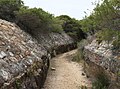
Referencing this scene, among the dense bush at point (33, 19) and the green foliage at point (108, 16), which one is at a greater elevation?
the dense bush at point (33, 19)

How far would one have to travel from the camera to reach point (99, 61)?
13578 mm

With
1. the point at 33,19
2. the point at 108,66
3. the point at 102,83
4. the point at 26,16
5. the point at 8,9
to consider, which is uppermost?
the point at 8,9

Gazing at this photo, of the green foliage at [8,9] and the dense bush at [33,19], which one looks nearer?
the dense bush at [33,19]

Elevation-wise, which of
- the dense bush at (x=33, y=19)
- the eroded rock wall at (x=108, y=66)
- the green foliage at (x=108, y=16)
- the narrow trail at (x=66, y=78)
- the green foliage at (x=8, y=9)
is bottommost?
the narrow trail at (x=66, y=78)

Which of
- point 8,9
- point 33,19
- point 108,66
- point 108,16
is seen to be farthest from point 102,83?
point 8,9

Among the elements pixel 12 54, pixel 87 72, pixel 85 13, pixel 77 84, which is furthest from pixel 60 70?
pixel 12 54

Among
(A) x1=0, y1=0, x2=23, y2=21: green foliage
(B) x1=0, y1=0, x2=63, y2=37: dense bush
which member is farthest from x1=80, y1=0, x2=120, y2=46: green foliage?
(A) x1=0, y1=0, x2=23, y2=21: green foliage

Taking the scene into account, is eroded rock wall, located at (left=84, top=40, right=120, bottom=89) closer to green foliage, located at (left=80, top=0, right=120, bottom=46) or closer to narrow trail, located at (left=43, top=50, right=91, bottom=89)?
narrow trail, located at (left=43, top=50, right=91, bottom=89)

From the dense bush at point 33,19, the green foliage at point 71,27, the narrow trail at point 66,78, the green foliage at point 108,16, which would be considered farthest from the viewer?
the green foliage at point 71,27

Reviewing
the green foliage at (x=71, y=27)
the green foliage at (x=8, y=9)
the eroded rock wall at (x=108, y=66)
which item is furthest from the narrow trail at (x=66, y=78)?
the green foliage at (x=71, y=27)

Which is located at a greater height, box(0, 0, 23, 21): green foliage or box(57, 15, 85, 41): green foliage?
box(0, 0, 23, 21): green foliage

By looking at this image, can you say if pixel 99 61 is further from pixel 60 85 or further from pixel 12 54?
pixel 12 54

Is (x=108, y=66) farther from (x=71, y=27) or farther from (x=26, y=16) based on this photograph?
(x=71, y=27)

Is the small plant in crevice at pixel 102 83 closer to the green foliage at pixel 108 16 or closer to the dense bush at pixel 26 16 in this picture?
the green foliage at pixel 108 16
